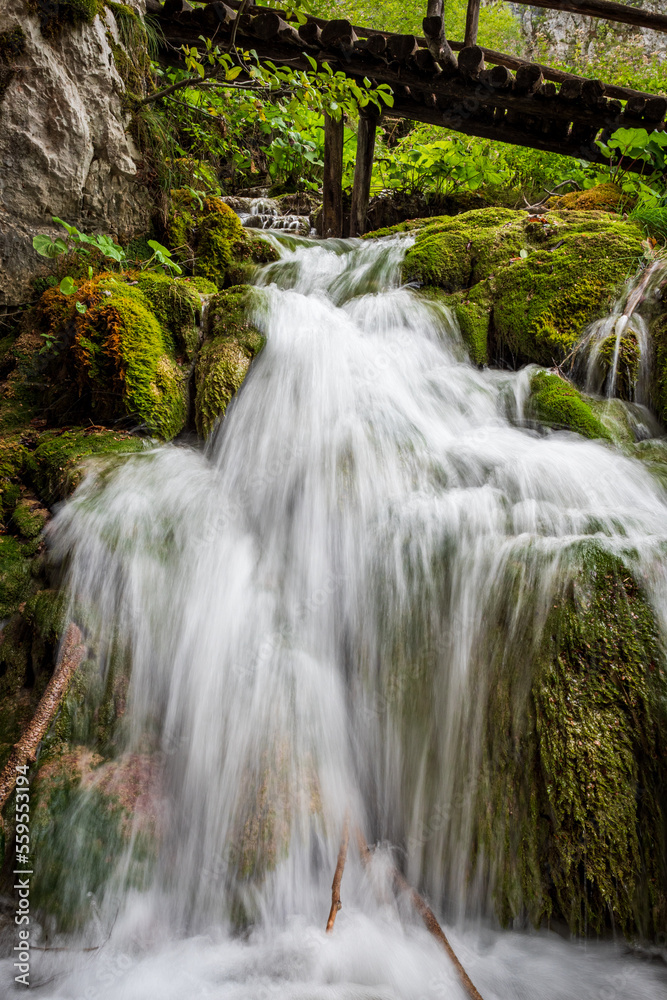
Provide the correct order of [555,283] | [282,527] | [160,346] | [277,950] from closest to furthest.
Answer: [277,950] < [282,527] < [160,346] < [555,283]

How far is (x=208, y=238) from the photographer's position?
485cm

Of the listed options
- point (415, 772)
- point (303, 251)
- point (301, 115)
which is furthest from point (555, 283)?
point (415, 772)

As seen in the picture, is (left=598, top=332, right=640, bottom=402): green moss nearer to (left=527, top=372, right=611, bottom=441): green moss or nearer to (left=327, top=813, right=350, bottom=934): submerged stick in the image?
(left=527, top=372, right=611, bottom=441): green moss

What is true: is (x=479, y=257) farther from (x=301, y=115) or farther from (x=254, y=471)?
(x=254, y=471)

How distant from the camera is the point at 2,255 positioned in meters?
3.70

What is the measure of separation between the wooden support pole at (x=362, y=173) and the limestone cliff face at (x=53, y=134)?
3680 mm

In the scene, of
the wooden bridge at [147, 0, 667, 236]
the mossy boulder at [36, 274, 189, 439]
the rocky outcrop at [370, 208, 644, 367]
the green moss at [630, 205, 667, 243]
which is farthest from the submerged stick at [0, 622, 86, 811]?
the wooden bridge at [147, 0, 667, 236]

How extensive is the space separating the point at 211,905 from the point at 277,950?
0.92 ft

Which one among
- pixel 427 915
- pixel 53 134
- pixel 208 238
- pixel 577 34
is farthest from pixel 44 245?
pixel 577 34

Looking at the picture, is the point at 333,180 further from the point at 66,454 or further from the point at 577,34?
the point at 577,34

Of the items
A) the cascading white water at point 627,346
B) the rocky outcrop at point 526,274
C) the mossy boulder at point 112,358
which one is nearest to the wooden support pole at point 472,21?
the rocky outcrop at point 526,274

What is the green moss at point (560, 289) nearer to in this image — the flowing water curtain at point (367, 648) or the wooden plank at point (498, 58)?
the flowing water curtain at point (367, 648)

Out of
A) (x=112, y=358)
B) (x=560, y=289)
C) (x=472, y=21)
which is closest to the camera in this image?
(x=112, y=358)

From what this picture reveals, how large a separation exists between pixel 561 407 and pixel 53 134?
3909 mm
